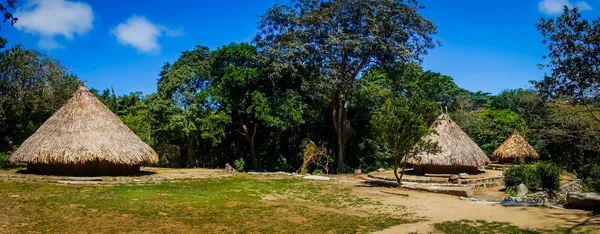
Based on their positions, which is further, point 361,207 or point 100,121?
→ point 100,121

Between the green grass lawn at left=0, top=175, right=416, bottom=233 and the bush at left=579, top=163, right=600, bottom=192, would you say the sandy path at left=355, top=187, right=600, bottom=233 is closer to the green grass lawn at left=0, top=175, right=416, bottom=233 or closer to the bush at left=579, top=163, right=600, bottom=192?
the green grass lawn at left=0, top=175, right=416, bottom=233

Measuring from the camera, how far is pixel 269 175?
23.3 metres

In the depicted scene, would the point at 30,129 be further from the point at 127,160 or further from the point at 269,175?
the point at 269,175

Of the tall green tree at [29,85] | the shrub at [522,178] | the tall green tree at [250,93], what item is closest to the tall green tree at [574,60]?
the shrub at [522,178]

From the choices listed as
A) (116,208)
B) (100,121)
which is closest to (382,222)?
(116,208)

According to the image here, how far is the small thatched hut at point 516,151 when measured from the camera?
31.3 m

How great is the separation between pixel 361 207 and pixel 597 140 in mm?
11619

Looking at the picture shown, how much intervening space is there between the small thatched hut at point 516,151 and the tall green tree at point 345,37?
32.9 feet

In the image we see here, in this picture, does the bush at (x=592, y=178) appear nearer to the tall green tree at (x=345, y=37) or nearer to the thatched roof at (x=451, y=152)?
the thatched roof at (x=451, y=152)

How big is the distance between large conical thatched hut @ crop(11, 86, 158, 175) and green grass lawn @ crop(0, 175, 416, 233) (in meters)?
2.40

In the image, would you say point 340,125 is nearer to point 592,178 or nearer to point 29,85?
point 592,178

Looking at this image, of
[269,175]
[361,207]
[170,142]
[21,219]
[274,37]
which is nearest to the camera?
[21,219]

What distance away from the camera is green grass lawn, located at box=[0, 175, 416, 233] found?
35.3 ft

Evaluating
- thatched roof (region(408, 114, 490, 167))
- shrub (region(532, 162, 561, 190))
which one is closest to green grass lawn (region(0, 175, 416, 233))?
thatched roof (region(408, 114, 490, 167))
